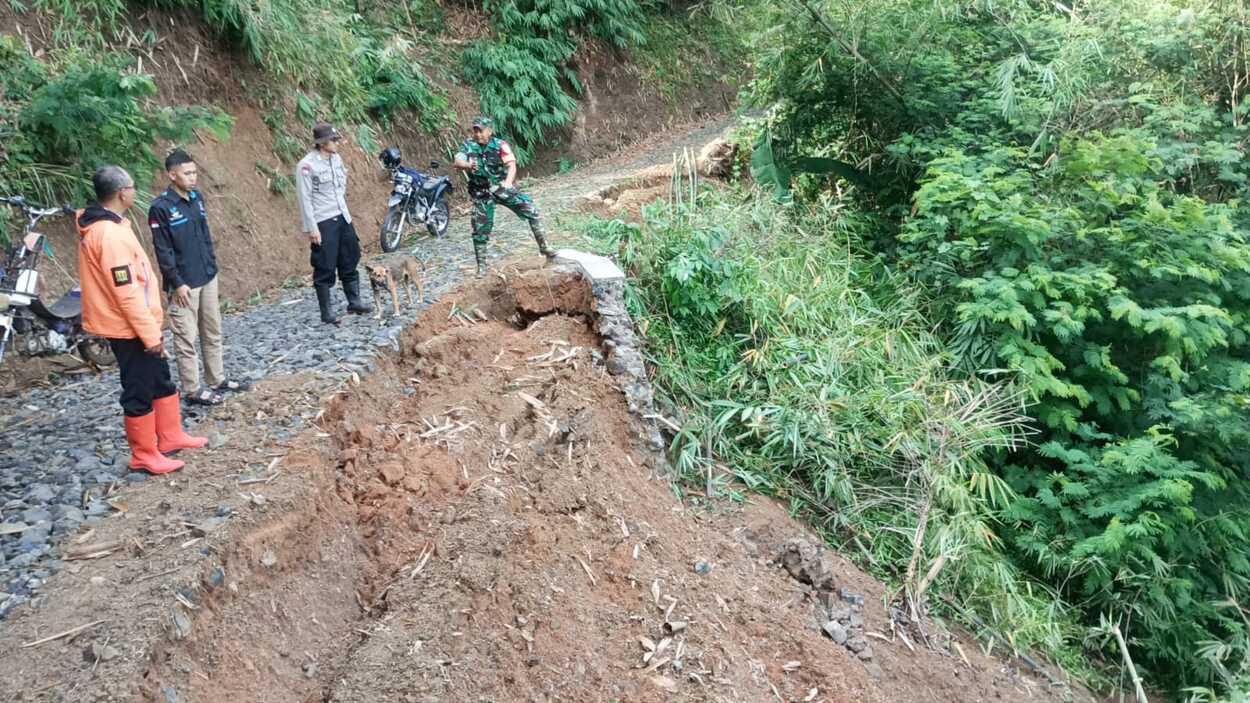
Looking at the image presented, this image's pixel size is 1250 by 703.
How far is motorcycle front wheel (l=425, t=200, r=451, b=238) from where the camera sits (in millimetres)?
9688

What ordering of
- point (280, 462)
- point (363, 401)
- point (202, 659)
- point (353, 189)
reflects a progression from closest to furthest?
point (202, 659), point (280, 462), point (363, 401), point (353, 189)

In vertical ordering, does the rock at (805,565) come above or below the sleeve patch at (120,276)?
below

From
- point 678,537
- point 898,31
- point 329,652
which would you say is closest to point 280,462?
point 329,652

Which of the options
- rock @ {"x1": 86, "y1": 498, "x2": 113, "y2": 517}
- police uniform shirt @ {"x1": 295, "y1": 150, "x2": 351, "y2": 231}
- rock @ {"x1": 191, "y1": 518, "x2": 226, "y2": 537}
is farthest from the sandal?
police uniform shirt @ {"x1": 295, "y1": 150, "x2": 351, "y2": 231}

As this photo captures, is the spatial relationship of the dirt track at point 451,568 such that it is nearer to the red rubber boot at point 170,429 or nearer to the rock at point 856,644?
the rock at point 856,644

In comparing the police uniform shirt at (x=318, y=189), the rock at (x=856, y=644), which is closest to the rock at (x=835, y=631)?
the rock at (x=856, y=644)

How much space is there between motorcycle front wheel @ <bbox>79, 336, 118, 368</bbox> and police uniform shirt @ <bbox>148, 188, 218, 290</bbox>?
82.7 inches

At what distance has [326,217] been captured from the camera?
253 inches

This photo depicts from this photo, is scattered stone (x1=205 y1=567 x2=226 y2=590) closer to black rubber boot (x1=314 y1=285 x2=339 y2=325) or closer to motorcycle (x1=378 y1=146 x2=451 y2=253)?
black rubber boot (x1=314 y1=285 x2=339 y2=325)

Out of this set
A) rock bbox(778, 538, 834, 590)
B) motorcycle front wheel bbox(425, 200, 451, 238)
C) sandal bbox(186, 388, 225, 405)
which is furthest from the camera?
motorcycle front wheel bbox(425, 200, 451, 238)

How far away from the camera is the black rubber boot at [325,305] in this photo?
652cm

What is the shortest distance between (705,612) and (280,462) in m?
2.46

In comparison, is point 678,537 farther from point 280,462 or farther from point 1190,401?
point 1190,401

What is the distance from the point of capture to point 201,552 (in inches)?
147
